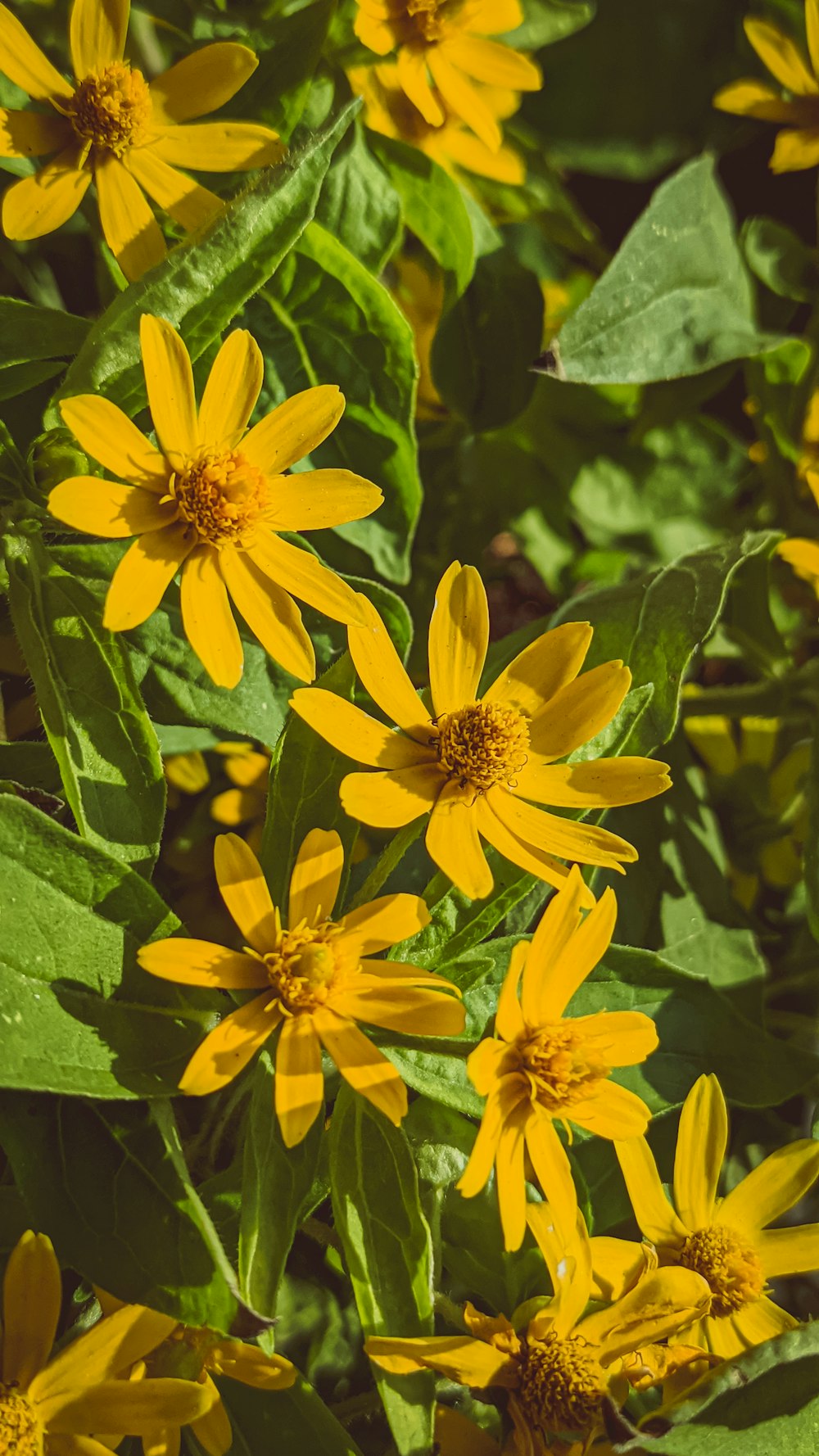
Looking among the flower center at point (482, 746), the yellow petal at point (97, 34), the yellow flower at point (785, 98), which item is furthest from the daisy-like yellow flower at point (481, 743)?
the yellow flower at point (785, 98)

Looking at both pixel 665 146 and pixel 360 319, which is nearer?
pixel 360 319

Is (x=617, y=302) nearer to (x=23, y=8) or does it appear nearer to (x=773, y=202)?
(x=23, y=8)

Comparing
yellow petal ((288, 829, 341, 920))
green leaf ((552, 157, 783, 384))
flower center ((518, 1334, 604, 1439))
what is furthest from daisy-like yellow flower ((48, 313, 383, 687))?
flower center ((518, 1334, 604, 1439))

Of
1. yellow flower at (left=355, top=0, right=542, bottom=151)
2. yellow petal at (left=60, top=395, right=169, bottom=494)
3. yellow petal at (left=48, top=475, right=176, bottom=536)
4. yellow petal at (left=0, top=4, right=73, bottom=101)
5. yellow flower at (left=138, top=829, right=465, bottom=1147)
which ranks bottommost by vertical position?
yellow flower at (left=138, top=829, right=465, bottom=1147)

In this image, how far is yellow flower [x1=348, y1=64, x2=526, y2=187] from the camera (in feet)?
3.31

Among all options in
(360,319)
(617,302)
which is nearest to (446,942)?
(360,319)

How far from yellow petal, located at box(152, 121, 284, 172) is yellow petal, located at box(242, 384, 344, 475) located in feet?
0.71

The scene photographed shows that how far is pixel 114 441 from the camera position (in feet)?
2.26

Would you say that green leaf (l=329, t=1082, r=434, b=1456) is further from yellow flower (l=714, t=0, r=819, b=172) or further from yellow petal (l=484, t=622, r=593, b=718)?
yellow flower (l=714, t=0, r=819, b=172)

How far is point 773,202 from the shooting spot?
61.7 inches

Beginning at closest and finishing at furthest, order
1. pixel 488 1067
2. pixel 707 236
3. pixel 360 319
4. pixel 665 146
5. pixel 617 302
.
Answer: pixel 488 1067
pixel 360 319
pixel 617 302
pixel 707 236
pixel 665 146

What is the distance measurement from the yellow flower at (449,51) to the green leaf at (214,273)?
22cm

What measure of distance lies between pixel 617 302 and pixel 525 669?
0.45m

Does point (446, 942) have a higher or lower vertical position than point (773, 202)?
lower
